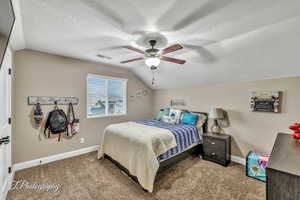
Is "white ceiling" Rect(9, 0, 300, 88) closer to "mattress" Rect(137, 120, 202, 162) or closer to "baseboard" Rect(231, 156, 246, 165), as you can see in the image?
"mattress" Rect(137, 120, 202, 162)

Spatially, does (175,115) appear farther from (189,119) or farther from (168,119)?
(189,119)

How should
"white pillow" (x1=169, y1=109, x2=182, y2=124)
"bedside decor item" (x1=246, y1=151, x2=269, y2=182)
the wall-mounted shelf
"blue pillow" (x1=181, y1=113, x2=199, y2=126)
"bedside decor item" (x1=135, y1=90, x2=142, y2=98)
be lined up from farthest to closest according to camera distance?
1. "bedside decor item" (x1=135, y1=90, x2=142, y2=98)
2. "white pillow" (x1=169, y1=109, x2=182, y2=124)
3. "blue pillow" (x1=181, y1=113, x2=199, y2=126)
4. the wall-mounted shelf
5. "bedside decor item" (x1=246, y1=151, x2=269, y2=182)

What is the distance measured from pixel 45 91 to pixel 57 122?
0.73 meters

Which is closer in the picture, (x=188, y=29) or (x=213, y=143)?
(x=188, y=29)

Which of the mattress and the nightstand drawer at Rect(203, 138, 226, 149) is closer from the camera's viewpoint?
the mattress

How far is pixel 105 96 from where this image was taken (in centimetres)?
401

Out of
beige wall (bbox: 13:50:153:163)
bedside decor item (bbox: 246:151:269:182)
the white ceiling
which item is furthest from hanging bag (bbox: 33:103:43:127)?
bedside decor item (bbox: 246:151:269:182)

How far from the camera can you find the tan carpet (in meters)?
1.96

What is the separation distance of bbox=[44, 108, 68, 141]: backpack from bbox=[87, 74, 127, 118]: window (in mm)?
614

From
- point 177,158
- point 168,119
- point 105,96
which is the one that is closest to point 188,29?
point 177,158

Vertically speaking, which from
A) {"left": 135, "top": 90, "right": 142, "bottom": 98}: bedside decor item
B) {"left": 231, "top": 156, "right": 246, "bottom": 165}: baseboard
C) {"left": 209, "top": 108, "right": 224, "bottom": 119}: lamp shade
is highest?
{"left": 135, "top": 90, "right": 142, "bottom": 98}: bedside decor item

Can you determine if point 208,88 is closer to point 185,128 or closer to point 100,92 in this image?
point 185,128

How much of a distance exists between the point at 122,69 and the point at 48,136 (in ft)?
8.58

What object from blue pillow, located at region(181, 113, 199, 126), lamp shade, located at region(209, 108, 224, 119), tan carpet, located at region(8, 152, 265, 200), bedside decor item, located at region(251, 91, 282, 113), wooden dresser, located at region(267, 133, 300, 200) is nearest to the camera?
wooden dresser, located at region(267, 133, 300, 200)
